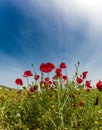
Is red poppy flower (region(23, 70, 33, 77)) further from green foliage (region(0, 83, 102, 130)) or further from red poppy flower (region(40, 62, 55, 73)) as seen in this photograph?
red poppy flower (region(40, 62, 55, 73))

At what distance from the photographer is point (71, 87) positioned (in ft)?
24.3

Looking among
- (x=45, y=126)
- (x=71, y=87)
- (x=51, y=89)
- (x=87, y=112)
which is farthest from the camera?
(x=51, y=89)

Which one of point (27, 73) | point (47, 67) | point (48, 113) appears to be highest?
point (27, 73)

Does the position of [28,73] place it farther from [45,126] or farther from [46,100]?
[45,126]

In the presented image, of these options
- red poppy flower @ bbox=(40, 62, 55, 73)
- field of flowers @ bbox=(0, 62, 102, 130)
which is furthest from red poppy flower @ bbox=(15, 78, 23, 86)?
red poppy flower @ bbox=(40, 62, 55, 73)

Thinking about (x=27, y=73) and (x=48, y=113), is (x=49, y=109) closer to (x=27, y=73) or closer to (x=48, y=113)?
(x=48, y=113)

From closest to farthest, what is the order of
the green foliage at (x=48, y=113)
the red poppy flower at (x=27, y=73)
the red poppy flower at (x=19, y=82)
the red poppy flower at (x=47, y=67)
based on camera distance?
the green foliage at (x=48, y=113), the red poppy flower at (x=47, y=67), the red poppy flower at (x=27, y=73), the red poppy flower at (x=19, y=82)

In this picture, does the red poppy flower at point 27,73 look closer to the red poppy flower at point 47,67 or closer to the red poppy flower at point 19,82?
the red poppy flower at point 19,82

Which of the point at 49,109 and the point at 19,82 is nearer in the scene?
the point at 49,109

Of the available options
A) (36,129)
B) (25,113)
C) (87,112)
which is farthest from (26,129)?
(87,112)

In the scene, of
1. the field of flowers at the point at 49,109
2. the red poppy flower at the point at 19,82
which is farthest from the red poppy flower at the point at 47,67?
the red poppy flower at the point at 19,82

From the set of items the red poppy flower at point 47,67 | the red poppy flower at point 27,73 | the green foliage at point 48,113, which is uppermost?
the red poppy flower at point 27,73

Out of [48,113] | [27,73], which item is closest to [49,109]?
[48,113]

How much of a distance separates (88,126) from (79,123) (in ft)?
0.66
